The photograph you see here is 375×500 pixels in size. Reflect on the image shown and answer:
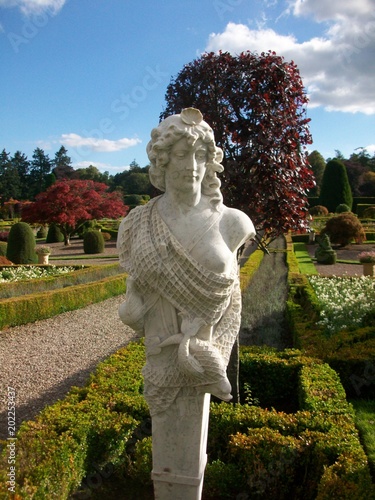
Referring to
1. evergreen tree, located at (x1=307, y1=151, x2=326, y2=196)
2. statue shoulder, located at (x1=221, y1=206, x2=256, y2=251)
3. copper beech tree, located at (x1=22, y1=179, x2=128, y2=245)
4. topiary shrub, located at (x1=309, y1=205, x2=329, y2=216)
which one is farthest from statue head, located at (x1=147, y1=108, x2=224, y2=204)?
evergreen tree, located at (x1=307, y1=151, x2=326, y2=196)

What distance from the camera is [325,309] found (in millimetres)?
8469

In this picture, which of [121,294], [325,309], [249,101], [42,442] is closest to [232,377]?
[42,442]

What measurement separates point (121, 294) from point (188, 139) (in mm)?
11346

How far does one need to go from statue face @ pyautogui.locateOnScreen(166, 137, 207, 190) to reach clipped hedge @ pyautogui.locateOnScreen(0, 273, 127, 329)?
329 inches

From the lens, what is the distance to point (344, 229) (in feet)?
74.9

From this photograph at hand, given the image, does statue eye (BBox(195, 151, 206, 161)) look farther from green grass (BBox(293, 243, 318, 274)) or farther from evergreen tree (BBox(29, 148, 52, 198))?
evergreen tree (BBox(29, 148, 52, 198))

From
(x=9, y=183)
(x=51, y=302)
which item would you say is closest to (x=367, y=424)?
(x=51, y=302)

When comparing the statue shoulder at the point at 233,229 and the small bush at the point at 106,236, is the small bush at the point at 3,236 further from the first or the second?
the statue shoulder at the point at 233,229

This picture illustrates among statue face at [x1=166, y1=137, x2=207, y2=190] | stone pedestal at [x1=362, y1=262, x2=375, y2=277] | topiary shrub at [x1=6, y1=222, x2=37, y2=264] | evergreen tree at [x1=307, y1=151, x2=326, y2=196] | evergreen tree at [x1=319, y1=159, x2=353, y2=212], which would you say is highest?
evergreen tree at [x1=307, y1=151, x2=326, y2=196]

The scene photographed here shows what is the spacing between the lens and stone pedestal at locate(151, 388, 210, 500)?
2.66m

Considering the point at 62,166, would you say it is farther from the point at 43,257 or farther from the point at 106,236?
the point at 43,257

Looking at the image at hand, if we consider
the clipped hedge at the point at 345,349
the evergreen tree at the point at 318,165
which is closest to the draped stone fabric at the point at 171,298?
the clipped hedge at the point at 345,349

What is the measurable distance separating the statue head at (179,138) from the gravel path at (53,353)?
4.03 m

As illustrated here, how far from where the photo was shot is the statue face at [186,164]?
2418mm
